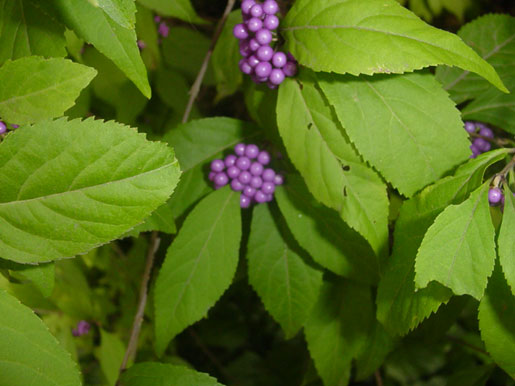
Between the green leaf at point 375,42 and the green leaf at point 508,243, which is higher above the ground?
the green leaf at point 375,42

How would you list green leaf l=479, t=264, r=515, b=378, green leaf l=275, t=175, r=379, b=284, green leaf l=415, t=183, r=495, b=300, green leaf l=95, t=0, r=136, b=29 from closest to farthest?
green leaf l=95, t=0, r=136, b=29
green leaf l=415, t=183, r=495, b=300
green leaf l=479, t=264, r=515, b=378
green leaf l=275, t=175, r=379, b=284

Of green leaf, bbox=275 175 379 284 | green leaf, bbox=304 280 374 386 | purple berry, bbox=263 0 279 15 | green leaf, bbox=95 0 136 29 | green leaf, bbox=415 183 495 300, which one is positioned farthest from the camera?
green leaf, bbox=304 280 374 386

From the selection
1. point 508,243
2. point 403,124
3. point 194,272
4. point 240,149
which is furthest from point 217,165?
point 508,243

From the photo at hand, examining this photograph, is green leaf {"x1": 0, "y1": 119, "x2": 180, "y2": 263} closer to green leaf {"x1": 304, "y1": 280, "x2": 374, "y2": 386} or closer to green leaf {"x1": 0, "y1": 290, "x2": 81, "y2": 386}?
green leaf {"x1": 0, "y1": 290, "x2": 81, "y2": 386}

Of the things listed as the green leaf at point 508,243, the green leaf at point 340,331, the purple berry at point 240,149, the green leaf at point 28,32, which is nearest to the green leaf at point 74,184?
the green leaf at point 28,32

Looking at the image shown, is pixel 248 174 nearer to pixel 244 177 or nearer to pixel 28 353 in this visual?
pixel 244 177

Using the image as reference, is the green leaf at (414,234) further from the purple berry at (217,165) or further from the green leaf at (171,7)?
the green leaf at (171,7)

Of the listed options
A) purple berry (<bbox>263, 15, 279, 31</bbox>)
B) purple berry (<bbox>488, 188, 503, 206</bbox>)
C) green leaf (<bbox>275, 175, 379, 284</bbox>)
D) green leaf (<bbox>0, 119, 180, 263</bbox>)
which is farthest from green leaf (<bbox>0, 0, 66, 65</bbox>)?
purple berry (<bbox>488, 188, 503, 206</bbox>)
